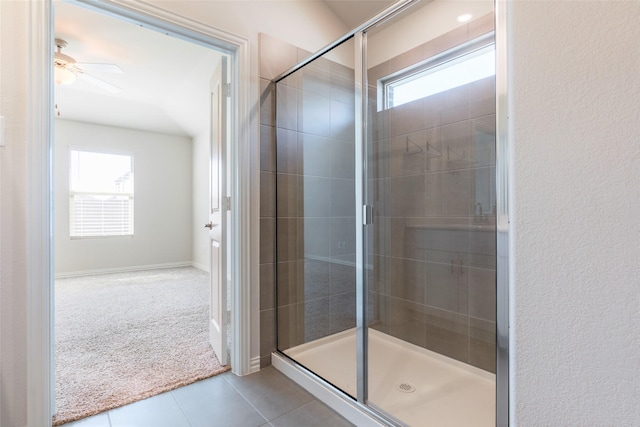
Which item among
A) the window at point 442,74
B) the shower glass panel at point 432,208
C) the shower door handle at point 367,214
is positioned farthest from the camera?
the window at point 442,74

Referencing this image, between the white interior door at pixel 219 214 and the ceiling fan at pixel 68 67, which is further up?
the ceiling fan at pixel 68 67

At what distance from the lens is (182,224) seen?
604 centimetres

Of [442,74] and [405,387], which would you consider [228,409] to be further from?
[442,74]

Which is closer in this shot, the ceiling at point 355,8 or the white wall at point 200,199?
the ceiling at point 355,8

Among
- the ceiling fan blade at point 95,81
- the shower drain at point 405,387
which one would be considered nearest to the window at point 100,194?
the ceiling fan blade at point 95,81

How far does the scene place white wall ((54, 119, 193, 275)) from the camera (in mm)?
4965

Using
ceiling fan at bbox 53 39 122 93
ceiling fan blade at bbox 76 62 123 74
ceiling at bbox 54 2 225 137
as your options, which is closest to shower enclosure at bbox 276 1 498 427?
ceiling at bbox 54 2 225 137

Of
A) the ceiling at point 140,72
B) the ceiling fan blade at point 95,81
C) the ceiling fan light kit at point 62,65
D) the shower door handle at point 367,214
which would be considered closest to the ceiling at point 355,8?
the ceiling at point 140,72

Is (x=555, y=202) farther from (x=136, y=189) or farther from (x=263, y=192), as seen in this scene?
(x=136, y=189)

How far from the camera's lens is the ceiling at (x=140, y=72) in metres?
2.60

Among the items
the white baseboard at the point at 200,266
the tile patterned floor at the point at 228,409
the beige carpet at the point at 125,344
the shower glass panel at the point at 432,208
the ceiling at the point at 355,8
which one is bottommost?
the tile patterned floor at the point at 228,409

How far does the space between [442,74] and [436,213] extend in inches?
38.2

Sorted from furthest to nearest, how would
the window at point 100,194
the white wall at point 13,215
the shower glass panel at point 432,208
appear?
the window at point 100,194 → the shower glass panel at point 432,208 → the white wall at point 13,215

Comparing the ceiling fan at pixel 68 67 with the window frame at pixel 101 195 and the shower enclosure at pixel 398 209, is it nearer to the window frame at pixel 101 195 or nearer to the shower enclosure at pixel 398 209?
the shower enclosure at pixel 398 209
